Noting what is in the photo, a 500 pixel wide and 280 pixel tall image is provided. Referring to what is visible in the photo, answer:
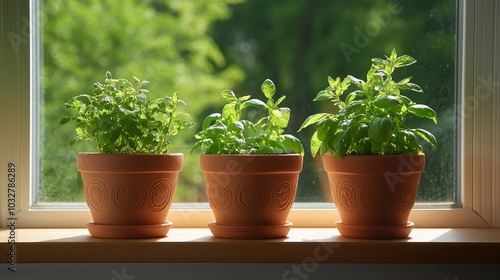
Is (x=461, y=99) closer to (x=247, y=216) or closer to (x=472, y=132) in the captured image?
(x=472, y=132)

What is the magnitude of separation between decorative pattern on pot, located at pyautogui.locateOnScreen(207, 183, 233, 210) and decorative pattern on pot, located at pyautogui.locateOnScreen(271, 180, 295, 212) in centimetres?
10

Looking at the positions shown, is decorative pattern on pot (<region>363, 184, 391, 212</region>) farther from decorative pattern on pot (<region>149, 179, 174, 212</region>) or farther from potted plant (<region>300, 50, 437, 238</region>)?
decorative pattern on pot (<region>149, 179, 174, 212</region>)

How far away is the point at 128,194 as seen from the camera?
147cm

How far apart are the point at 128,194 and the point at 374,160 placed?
556mm

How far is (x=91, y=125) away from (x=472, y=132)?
97 centimetres

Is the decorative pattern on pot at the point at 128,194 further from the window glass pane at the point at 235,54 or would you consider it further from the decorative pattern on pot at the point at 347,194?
the decorative pattern on pot at the point at 347,194

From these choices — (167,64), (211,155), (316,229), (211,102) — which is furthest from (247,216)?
(167,64)

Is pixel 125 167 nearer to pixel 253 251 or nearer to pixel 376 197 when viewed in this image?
pixel 253 251

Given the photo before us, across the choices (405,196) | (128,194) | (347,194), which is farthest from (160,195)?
(405,196)

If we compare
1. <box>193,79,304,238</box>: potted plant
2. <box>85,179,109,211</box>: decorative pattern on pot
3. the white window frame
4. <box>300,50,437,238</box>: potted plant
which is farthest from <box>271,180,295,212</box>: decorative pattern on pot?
<box>85,179,109,211</box>: decorative pattern on pot

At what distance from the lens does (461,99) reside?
1.74 m

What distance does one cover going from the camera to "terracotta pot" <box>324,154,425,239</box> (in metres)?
1.46

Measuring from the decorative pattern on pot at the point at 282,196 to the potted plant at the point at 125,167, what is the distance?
24 cm

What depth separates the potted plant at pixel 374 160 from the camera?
1456mm
